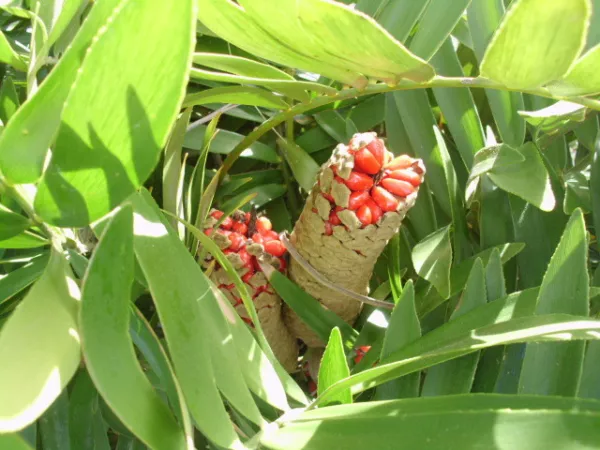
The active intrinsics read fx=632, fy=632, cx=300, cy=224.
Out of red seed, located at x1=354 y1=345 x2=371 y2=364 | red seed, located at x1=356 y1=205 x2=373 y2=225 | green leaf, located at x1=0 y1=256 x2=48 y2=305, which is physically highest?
red seed, located at x1=356 y1=205 x2=373 y2=225

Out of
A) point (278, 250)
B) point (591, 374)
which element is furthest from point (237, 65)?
point (591, 374)

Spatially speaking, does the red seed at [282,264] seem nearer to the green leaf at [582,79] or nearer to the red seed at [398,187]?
the red seed at [398,187]

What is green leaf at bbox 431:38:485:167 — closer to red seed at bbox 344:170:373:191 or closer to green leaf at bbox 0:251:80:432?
Result: red seed at bbox 344:170:373:191

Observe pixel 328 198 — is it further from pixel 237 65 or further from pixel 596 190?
pixel 596 190

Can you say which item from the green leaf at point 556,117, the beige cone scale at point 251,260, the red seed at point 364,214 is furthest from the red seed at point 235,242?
the green leaf at point 556,117

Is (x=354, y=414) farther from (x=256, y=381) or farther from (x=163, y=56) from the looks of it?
(x=163, y=56)

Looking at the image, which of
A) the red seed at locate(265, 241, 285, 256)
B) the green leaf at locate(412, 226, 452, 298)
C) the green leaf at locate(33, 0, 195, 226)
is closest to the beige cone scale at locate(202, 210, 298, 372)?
the red seed at locate(265, 241, 285, 256)

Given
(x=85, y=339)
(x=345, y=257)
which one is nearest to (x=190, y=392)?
(x=85, y=339)
